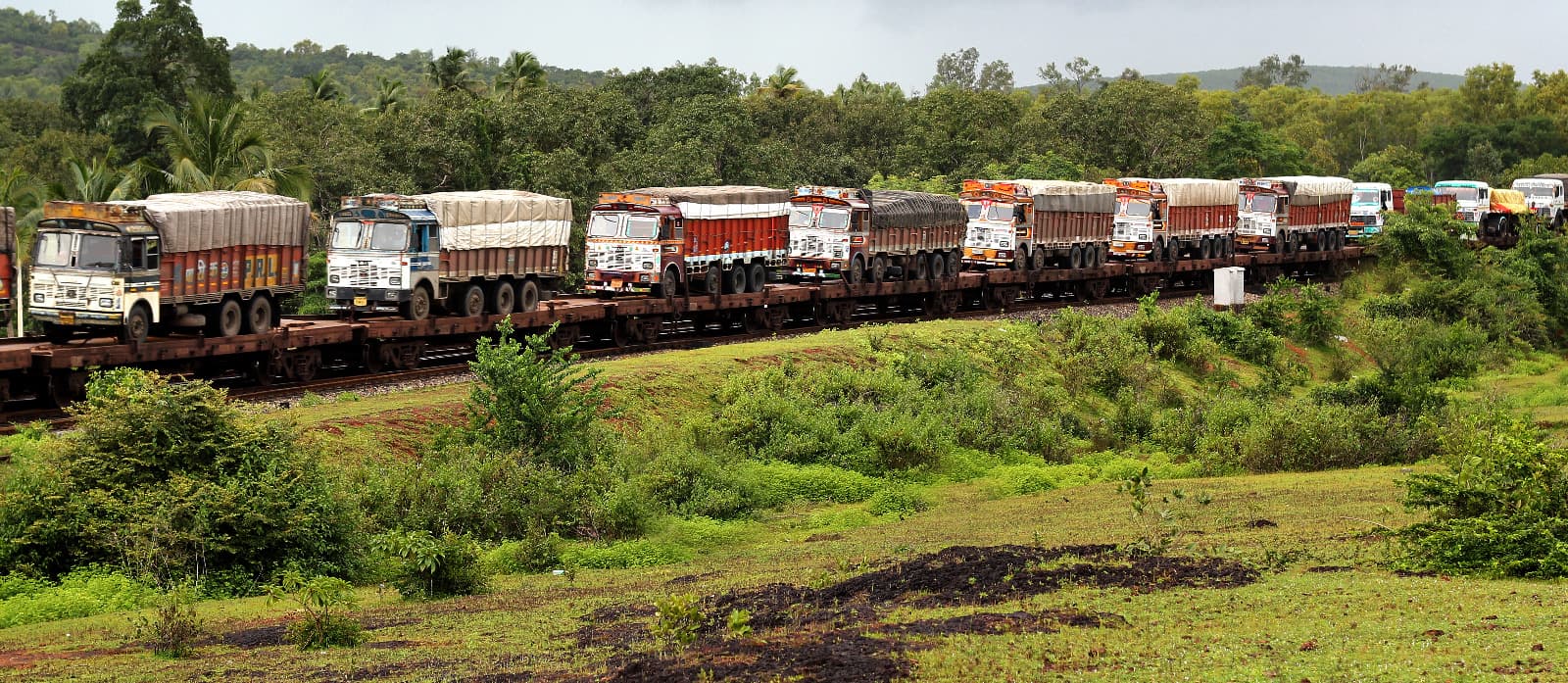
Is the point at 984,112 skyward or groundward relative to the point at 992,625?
skyward

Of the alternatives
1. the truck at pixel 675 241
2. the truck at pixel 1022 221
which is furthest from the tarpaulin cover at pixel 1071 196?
the truck at pixel 675 241

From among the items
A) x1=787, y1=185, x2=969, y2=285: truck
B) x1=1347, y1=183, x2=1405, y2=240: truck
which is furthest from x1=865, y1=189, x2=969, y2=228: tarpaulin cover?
x1=1347, y1=183, x2=1405, y2=240: truck

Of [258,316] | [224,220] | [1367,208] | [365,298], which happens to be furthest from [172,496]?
[1367,208]

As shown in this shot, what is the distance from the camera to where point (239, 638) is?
1509cm

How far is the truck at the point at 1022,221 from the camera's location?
52.2 m

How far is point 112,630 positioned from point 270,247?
1729 centimetres

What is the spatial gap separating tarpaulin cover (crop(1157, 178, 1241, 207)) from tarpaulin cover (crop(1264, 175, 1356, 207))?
8.48 feet

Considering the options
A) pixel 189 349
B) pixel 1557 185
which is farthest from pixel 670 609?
pixel 1557 185

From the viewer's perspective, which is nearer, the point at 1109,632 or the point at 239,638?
the point at 1109,632

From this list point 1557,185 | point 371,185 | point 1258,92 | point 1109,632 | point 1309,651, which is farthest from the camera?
point 1258,92

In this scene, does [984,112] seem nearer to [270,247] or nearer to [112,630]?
[270,247]

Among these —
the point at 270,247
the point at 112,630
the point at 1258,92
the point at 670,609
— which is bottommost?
the point at 112,630

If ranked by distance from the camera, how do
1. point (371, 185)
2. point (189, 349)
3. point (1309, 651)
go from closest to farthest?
point (1309, 651) < point (189, 349) < point (371, 185)

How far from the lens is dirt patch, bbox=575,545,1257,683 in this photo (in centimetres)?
1228
